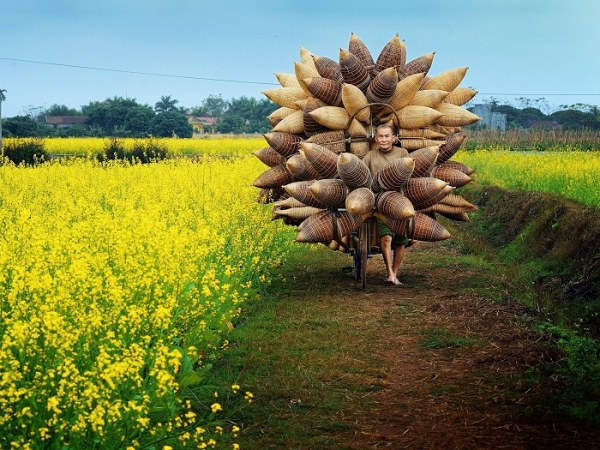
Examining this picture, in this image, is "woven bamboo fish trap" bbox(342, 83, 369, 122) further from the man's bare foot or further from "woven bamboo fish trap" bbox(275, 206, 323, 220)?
the man's bare foot

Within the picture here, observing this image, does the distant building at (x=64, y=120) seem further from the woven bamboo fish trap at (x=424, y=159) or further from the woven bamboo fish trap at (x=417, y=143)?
the woven bamboo fish trap at (x=424, y=159)

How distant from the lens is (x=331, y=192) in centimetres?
1053

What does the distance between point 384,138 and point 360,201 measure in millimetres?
853

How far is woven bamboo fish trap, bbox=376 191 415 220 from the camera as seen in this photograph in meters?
10.4

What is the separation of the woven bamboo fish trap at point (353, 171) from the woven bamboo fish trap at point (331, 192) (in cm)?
9

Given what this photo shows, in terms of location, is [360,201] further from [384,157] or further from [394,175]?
[384,157]

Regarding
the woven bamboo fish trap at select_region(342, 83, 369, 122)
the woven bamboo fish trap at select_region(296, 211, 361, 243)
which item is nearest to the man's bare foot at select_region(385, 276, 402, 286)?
the woven bamboo fish trap at select_region(296, 211, 361, 243)

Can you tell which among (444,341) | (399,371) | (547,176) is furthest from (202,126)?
(399,371)

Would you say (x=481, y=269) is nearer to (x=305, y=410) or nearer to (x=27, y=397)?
(x=305, y=410)

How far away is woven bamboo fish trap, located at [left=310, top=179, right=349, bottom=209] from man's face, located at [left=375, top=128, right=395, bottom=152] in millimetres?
639

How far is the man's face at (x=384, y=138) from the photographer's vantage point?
1077 centimetres

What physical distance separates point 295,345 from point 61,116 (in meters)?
114

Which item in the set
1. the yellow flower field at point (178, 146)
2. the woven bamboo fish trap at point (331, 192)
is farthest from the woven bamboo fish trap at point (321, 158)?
the yellow flower field at point (178, 146)

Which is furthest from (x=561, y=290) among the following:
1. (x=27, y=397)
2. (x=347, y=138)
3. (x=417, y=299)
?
(x=27, y=397)
